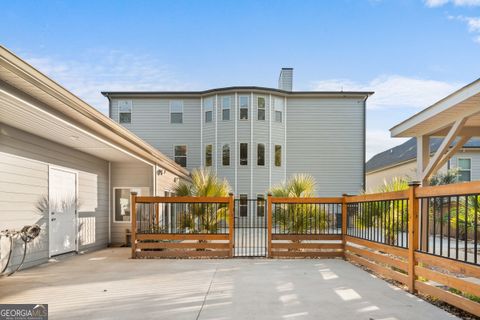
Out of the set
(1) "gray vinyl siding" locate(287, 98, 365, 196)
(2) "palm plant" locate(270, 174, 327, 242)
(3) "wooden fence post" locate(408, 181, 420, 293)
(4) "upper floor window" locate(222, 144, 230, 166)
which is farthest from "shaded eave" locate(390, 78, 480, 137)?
(4) "upper floor window" locate(222, 144, 230, 166)

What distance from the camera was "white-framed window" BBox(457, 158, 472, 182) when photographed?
46.5 feet

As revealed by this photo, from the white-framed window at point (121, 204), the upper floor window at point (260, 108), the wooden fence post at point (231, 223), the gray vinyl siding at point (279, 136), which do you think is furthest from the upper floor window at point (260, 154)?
the wooden fence post at point (231, 223)

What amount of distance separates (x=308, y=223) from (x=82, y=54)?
10616 mm

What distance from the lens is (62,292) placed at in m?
4.39


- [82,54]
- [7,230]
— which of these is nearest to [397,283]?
[7,230]

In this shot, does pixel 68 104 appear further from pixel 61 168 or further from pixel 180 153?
pixel 180 153

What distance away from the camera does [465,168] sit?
14242mm

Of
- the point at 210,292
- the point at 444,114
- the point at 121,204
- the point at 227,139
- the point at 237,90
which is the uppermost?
the point at 237,90

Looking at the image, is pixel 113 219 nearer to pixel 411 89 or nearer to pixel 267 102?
pixel 267 102

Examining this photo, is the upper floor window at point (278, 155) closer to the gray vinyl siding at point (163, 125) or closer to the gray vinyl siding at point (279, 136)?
the gray vinyl siding at point (279, 136)

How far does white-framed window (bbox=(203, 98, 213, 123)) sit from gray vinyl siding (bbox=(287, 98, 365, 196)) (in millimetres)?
4098

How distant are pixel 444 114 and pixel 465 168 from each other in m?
9.96

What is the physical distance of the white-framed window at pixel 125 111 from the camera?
15836 mm

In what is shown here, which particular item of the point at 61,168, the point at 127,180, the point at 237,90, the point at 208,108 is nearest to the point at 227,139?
the point at 208,108
